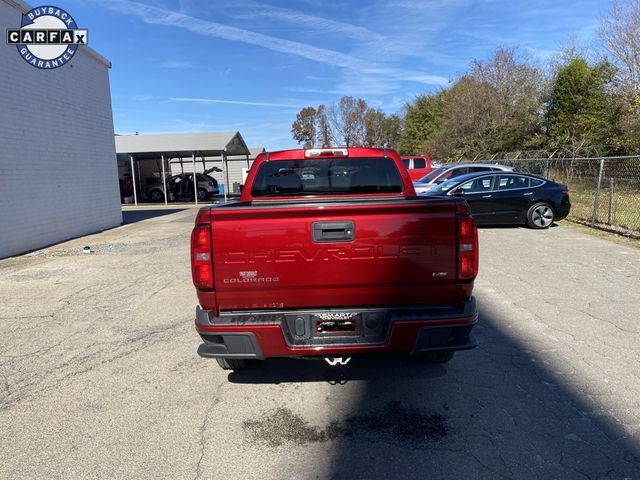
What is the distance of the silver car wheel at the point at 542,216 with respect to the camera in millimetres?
12109

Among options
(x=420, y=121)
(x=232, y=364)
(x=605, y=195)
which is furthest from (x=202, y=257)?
(x=420, y=121)

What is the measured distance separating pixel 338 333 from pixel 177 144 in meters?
26.8

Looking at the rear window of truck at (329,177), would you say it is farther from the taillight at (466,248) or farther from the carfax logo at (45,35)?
the carfax logo at (45,35)

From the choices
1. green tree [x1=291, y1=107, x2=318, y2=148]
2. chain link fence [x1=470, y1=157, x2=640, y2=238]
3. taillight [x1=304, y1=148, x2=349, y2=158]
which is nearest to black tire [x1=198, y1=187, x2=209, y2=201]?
chain link fence [x1=470, y1=157, x2=640, y2=238]

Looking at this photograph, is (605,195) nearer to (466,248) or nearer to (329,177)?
(329,177)

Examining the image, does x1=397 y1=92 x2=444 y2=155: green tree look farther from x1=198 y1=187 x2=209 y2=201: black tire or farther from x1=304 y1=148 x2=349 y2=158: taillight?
x1=304 y1=148 x2=349 y2=158: taillight

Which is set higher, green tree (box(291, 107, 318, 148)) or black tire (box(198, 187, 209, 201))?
green tree (box(291, 107, 318, 148))

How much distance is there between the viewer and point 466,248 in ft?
10.2

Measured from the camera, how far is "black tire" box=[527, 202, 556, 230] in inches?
476

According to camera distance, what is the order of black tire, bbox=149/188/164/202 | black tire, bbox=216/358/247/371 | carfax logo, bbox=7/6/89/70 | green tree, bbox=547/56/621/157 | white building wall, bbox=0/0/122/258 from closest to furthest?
black tire, bbox=216/358/247/371, white building wall, bbox=0/0/122/258, carfax logo, bbox=7/6/89/70, green tree, bbox=547/56/621/157, black tire, bbox=149/188/164/202

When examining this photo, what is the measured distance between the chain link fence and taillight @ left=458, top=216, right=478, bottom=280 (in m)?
9.43

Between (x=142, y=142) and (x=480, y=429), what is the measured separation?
29138 millimetres

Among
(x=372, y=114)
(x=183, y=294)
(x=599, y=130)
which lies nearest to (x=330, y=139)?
(x=372, y=114)

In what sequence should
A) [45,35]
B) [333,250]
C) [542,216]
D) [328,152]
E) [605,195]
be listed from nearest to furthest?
[333,250] < [328,152] < [45,35] < [542,216] < [605,195]
